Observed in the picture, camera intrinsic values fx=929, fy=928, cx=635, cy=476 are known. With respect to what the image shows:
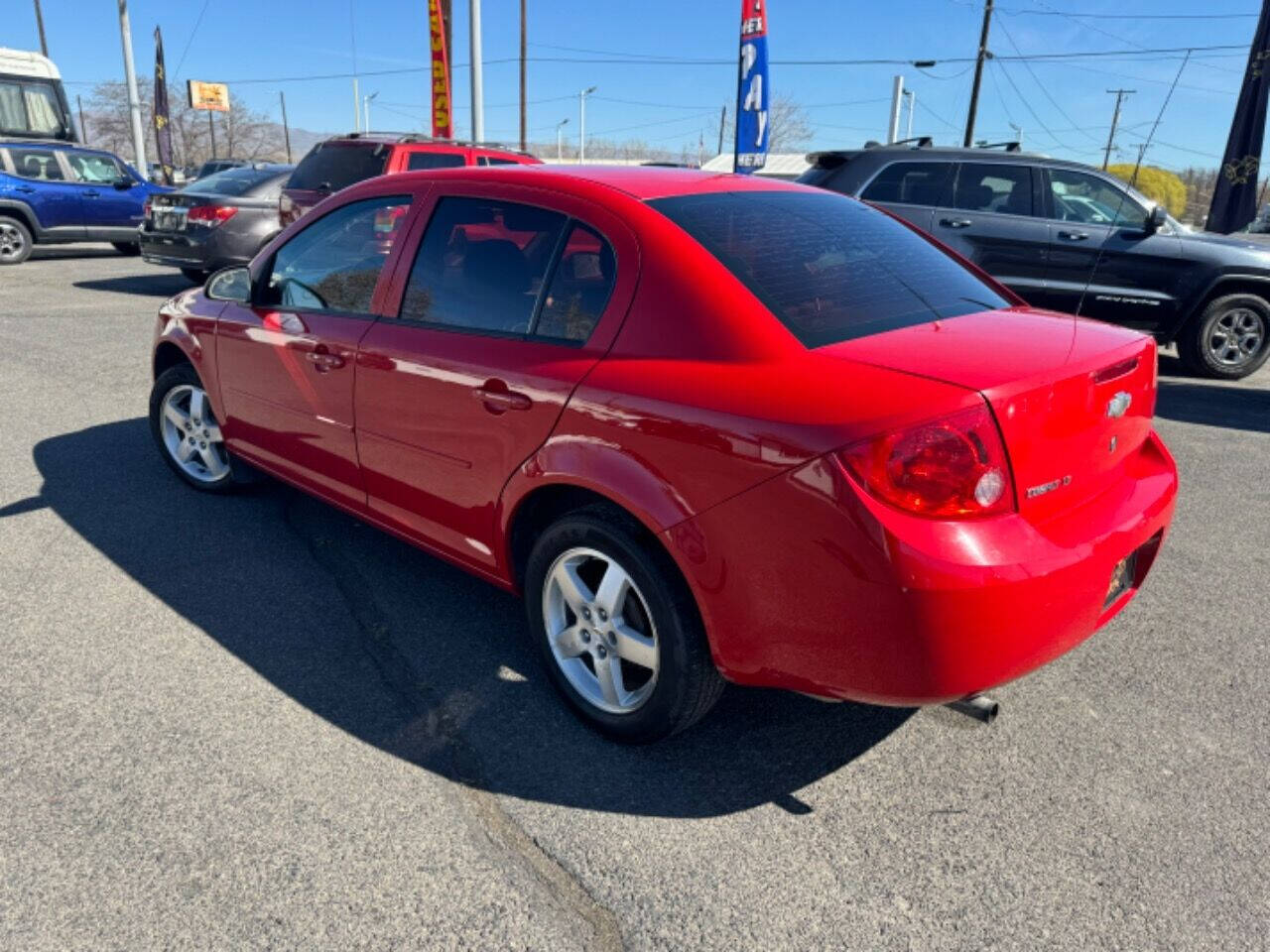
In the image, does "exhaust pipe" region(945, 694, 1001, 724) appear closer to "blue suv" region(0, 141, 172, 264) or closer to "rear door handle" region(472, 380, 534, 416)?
"rear door handle" region(472, 380, 534, 416)

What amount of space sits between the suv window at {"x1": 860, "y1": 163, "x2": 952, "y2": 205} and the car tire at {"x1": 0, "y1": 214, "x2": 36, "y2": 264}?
1329cm

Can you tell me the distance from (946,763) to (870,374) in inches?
48.0

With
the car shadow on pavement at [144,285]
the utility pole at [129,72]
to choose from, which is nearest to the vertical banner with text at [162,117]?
the utility pole at [129,72]

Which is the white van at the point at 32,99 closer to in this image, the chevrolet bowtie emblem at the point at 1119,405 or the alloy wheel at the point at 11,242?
the alloy wheel at the point at 11,242

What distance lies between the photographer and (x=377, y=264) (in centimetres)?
337

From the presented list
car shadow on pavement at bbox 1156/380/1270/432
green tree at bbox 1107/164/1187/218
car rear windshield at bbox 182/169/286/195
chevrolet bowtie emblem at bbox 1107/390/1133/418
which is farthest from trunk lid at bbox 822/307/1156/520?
car rear windshield at bbox 182/169/286/195

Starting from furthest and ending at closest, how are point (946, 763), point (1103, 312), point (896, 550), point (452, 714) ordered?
point (1103, 312)
point (452, 714)
point (946, 763)
point (896, 550)

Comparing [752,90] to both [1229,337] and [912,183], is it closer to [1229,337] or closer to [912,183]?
[912,183]

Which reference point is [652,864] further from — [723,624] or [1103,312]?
[1103,312]

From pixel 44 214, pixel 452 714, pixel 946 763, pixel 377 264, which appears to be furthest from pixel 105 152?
pixel 946 763

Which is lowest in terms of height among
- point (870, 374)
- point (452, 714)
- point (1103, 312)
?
point (452, 714)

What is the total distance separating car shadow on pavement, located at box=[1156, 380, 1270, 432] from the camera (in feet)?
22.2

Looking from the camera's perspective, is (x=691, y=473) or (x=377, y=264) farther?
(x=377, y=264)

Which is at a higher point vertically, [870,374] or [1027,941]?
[870,374]
